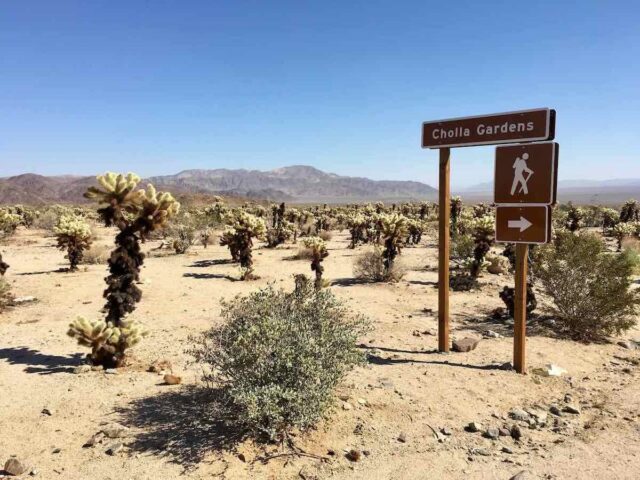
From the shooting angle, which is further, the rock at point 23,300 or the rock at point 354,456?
the rock at point 23,300

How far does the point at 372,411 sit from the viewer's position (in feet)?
17.6

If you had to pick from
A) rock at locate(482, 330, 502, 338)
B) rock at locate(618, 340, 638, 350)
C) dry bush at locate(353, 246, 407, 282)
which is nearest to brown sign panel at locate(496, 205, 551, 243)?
rock at locate(482, 330, 502, 338)

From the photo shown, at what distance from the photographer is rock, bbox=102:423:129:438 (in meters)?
4.75

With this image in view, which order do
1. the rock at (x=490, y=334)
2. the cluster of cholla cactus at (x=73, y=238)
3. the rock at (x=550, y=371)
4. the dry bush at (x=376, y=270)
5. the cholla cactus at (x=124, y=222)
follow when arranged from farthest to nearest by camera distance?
the cluster of cholla cactus at (x=73, y=238) → the dry bush at (x=376, y=270) → the rock at (x=490, y=334) → the cholla cactus at (x=124, y=222) → the rock at (x=550, y=371)

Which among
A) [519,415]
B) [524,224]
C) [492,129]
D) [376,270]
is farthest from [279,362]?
[376,270]

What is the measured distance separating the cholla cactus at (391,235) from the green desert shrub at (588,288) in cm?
568

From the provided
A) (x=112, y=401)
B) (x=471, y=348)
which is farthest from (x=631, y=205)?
(x=112, y=401)

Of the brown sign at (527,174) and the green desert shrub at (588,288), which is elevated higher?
the brown sign at (527,174)

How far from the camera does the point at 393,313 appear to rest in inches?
401

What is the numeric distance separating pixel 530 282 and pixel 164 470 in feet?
27.6

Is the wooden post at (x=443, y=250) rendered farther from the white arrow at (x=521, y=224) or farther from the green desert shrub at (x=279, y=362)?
the green desert shrub at (x=279, y=362)

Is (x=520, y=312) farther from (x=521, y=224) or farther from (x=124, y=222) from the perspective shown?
(x=124, y=222)

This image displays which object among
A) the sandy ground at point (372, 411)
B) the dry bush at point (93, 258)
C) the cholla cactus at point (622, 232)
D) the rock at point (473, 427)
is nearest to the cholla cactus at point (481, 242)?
the sandy ground at point (372, 411)

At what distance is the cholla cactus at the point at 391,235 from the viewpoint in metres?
14.3
